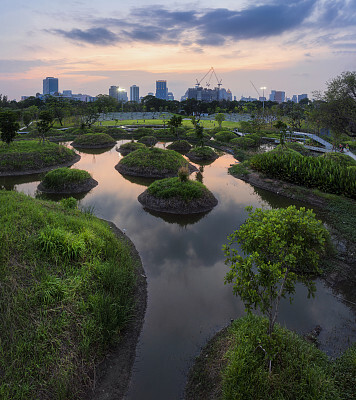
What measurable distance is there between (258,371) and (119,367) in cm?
350

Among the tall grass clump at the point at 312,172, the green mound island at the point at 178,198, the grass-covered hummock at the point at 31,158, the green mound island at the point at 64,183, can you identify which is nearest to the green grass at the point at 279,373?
the green mound island at the point at 178,198

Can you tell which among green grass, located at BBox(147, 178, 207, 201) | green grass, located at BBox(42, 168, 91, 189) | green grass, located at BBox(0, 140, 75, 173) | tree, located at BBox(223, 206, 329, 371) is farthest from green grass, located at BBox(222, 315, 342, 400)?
green grass, located at BBox(0, 140, 75, 173)

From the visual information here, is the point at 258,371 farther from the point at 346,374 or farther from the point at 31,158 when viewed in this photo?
the point at 31,158

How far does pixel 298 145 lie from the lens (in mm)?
39344

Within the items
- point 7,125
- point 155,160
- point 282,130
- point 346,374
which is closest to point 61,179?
point 155,160

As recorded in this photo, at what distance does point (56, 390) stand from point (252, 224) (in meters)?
5.58

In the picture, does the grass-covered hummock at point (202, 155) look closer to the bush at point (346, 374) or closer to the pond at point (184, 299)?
the pond at point (184, 299)

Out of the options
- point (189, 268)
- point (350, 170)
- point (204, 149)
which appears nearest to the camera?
point (189, 268)

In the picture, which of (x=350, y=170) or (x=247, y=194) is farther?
(x=247, y=194)

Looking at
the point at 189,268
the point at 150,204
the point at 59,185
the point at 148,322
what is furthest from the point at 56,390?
the point at 59,185

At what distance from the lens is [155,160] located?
27.5 meters

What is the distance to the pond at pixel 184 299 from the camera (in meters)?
7.61

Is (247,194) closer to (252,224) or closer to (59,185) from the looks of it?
(59,185)

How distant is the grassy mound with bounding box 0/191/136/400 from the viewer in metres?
6.43
